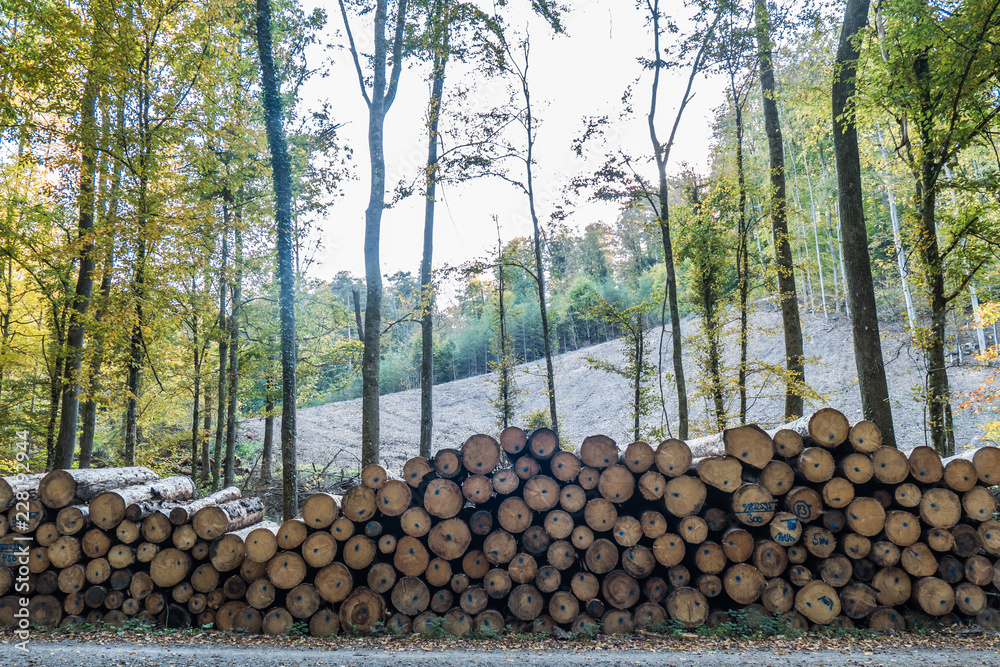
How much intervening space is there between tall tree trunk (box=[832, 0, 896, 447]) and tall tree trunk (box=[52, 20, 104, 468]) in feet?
34.5

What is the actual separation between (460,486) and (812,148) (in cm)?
2579

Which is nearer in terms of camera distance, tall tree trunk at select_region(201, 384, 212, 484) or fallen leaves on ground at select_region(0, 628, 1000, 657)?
fallen leaves on ground at select_region(0, 628, 1000, 657)

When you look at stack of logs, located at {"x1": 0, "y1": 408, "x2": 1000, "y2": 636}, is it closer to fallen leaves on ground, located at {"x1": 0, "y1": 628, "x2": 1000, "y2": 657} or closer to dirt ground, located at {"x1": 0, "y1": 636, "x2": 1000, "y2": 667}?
fallen leaves on ground, located at {"x1": 0, "y1": 628, "x2": 1000, "y2": 657}

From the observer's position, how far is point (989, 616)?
159 inches

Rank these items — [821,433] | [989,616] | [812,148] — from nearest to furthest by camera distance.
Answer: [989,616]
[821,433]
[812,148]

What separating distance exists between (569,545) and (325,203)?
35.9ft

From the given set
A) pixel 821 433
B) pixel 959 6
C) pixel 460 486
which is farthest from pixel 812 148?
pixel 460 486

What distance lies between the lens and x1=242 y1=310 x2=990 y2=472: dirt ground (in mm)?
15711

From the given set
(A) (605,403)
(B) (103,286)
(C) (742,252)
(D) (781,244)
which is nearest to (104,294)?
(B) (103,286)

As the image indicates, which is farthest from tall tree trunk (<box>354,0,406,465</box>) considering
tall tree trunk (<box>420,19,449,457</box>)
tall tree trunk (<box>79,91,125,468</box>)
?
tall tree trunk (<box>79,91,125,468</box>)

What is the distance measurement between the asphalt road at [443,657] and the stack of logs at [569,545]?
1.47 feet

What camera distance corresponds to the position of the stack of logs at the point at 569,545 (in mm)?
4180

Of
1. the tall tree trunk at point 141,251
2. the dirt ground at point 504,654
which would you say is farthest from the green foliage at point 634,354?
the tall tree trunk at point 141,251

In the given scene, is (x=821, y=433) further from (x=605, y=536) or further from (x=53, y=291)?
(x=53, y=291)
